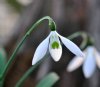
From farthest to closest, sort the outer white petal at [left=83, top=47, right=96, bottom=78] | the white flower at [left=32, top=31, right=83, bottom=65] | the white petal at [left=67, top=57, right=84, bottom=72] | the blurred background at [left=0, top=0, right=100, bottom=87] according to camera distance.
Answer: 1. the blurred background at [left=0, top=0, right=100, bottom=87]
2. the white petal at [left=67, top=57, right=84, bottom=72]
3. the outer white petal at [left=83, top=47, right=96, bottom=78]
4. the white flower at [left=32, top=31, right=83, bottom=65]

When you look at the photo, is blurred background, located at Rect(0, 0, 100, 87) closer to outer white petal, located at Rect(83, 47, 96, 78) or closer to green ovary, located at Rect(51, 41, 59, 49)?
outer white petal, located at Rect(83, 47, 96, 78)

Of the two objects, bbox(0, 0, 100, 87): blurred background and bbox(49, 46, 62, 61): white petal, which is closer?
bbox(49, 46, 62, 61): white petal

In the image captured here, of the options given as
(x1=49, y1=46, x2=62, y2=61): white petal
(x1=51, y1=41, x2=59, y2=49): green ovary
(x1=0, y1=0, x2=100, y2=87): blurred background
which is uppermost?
(x1=51, y1=41, x2=59, y2=49): green ovary

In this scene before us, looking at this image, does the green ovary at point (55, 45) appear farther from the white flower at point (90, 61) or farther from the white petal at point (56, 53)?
the white flower at point (90, 61)

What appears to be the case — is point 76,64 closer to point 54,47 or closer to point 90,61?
point 90,61

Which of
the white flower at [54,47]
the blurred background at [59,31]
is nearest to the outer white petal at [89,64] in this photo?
the white flower at [54,47]

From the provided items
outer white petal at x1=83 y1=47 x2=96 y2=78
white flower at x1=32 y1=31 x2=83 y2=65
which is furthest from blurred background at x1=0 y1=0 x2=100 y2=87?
white flower at x1=32 y1=31 x2=83 y2=65

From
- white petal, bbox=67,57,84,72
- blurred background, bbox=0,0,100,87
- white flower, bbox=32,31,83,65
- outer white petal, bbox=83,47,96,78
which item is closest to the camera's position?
white flower, bbox=32,31,83,65
